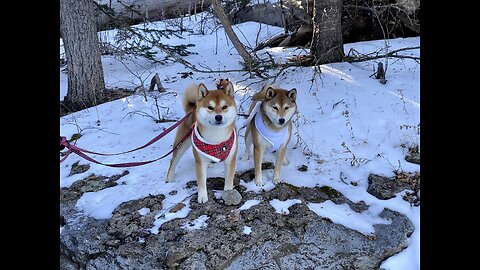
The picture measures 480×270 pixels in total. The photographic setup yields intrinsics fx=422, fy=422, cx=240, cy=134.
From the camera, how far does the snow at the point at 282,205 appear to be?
3.79m

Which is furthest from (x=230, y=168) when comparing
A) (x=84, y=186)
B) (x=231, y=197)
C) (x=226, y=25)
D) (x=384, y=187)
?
(x=226, y=25)

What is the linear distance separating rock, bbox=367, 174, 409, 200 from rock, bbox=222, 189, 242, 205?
1263 millimetres

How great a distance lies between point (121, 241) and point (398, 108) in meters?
3.63

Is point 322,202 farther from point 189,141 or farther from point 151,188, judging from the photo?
point 151,188

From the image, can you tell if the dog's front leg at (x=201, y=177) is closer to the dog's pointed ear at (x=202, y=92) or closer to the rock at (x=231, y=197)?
the rock at (x=231, y=197)

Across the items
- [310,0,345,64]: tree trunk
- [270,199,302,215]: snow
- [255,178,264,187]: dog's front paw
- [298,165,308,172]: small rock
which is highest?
[310,0,345,64]: tree trunk

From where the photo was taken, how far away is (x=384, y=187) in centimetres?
403

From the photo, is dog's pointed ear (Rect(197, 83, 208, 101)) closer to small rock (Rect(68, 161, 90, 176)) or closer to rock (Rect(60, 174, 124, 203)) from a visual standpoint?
rock (Rect(60, 174, 124, 203))

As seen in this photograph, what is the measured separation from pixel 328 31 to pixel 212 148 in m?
3.95

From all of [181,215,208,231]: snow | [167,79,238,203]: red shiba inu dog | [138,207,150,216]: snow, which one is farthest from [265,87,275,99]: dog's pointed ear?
[138,207,150,216]: snow

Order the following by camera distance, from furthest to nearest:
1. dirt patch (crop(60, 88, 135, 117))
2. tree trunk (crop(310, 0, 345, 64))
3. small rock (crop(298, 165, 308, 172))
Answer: dirt patch (crop(60, 88, 135, 117)) → tree trunk (crop(310, 0, 345, 64)) → small rock (crop(298, 165, 308, 172))

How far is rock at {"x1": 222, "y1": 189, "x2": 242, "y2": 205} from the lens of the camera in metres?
3.81

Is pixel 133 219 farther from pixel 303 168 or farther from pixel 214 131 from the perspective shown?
pixel 303 168

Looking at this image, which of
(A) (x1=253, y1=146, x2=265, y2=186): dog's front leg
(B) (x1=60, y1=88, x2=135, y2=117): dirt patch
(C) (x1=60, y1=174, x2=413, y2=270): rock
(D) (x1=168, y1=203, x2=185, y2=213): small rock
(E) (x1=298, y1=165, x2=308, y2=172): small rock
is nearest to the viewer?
(C) (x1=60, y1=174, x2=413, y2=270): rock
